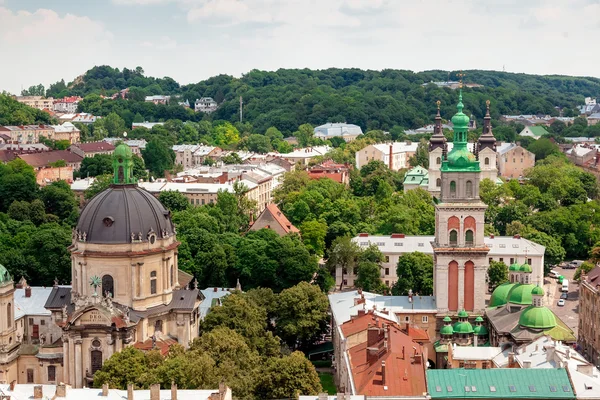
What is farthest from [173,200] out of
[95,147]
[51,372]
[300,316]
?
[95,147]

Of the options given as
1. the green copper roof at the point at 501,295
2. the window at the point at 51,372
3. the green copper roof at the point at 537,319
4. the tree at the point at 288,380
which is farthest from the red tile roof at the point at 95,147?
the tree at the point at 288,380

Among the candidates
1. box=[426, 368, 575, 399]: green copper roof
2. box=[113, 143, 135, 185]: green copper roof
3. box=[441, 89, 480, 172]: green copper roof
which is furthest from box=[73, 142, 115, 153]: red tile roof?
box=[426, 368, 575, 399]: green copper roof

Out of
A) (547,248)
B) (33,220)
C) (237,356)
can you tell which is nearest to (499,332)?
(237,356)

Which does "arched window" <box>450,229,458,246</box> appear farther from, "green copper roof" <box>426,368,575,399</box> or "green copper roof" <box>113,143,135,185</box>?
"green copper roof" <box>113,143,135,185</box>

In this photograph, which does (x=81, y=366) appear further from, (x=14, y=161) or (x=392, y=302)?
(x=14, y=161)

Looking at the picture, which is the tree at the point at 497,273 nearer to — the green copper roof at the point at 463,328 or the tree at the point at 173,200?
the green copper roof at the point at 463,328

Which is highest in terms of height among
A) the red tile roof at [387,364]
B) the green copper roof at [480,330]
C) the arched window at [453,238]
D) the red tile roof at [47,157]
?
the red tile roof at [47,157]
